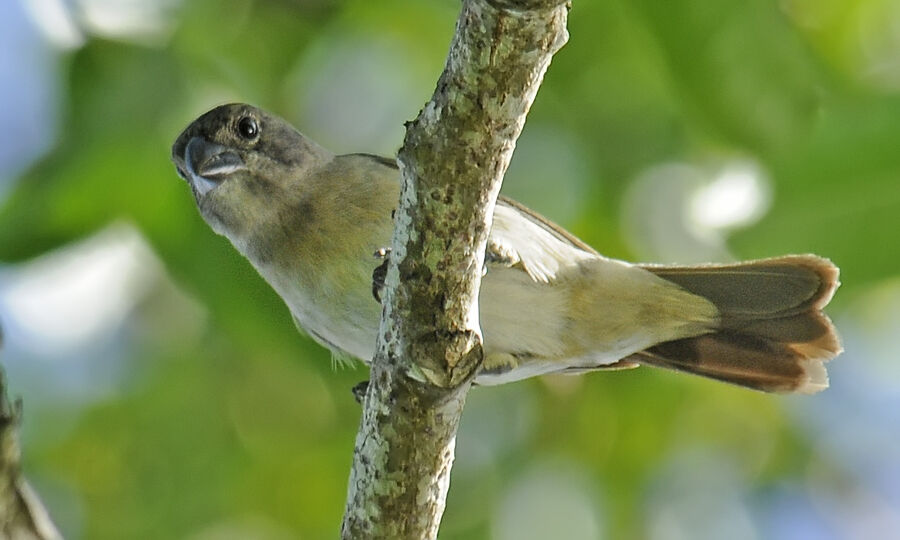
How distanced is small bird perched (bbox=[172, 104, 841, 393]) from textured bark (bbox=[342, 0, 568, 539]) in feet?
3.31

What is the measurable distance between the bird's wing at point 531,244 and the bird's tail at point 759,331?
0.33 meters

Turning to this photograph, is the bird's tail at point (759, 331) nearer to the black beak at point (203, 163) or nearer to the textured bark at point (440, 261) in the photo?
the black beak at point (203, 163)

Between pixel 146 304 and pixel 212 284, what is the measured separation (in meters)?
1.81

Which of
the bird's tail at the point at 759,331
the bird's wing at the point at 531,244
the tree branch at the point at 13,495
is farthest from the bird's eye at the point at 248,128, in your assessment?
the tree branch at the point at 13,495

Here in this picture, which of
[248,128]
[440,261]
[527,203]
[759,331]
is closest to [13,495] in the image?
[440,261]

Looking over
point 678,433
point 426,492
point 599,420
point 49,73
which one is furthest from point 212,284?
point 678,433

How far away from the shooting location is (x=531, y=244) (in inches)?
146

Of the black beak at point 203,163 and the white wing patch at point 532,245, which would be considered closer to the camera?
the white wing patch at point 532,245

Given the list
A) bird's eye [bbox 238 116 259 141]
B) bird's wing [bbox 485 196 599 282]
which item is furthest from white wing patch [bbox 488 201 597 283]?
bird's eye [bbox 238 116 259 141]

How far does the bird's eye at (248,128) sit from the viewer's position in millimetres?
4113

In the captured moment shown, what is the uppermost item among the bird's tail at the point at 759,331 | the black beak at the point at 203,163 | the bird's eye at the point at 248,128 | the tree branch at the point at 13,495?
the bird's tail at the point at 759,331

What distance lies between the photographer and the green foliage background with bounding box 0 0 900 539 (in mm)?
3623

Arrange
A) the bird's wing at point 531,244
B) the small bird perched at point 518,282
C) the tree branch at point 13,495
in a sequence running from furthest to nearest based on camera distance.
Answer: the small bird perched at point 518,282
the bird's wing at point 531,244
the tree branch at point 13,495

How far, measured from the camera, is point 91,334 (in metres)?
5.41
